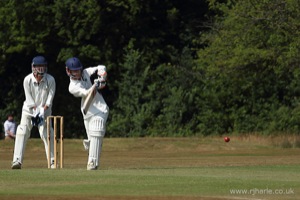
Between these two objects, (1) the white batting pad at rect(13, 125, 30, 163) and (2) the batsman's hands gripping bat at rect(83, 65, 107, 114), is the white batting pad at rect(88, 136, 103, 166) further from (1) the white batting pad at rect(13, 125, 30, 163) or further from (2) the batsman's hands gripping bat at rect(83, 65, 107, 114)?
(1) the white batting pad at rect(13, 125, 30, 163)

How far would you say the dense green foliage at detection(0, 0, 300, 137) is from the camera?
43375 millimetres

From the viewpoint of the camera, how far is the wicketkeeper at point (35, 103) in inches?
780

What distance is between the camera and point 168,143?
34.0m

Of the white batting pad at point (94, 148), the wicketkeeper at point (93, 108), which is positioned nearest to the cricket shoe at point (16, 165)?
the wicketkeeper at point (93, 108)

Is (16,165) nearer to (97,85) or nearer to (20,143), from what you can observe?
(20,143)

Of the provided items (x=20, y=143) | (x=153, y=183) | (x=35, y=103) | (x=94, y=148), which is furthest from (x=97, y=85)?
(x=153, y=183)

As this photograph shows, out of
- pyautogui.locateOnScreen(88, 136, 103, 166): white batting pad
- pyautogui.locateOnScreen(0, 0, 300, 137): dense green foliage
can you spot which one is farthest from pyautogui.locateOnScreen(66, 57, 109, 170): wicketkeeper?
pyautogui.locateOnScreen(0, 0, 300, 137): dense green foliage

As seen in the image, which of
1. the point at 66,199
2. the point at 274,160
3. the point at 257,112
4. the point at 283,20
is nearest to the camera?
the point at 66,199

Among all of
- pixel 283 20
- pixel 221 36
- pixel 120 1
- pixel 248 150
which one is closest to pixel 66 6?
pixel 120 1

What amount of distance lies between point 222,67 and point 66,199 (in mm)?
26655

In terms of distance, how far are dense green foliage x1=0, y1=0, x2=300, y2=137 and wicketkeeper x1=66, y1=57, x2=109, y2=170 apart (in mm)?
21978

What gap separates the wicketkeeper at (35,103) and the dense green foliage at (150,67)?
21166 mm

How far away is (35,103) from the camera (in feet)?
65.3

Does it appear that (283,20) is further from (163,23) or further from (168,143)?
(163,23)
